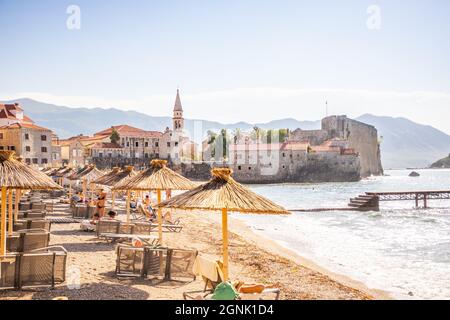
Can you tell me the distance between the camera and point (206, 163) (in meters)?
91.7

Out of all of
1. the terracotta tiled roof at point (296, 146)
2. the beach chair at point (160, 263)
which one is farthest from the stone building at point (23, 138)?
the beach chair at point (160, 263)

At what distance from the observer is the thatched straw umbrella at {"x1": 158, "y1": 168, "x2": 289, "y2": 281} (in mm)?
7895

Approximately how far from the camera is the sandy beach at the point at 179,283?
24.7ft

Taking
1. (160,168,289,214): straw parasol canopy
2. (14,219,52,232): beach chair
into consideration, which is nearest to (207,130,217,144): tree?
(14,219,52,232): beach chair

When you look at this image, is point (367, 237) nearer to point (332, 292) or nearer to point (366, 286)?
point (366, 286)

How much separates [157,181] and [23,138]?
2137 inches

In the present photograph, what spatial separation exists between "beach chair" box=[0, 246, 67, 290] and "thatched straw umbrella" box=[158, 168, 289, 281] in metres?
2.24

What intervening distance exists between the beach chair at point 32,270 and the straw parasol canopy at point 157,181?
4.19 meters

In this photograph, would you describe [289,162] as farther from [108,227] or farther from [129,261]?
[129,261]

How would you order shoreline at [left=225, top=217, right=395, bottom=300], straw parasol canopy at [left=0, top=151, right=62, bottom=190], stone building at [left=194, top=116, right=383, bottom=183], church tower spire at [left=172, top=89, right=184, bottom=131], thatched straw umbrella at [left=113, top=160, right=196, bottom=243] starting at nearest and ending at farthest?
straw parasol canopy at [left=0, top=151, right=62, bottom=190] < shoreline at [left=225, top=217, right=395, bottom=300] < thatched straw umbrella at [left=113, top=160, right=196, bottom=243] < stone building at [left=194, top=116, right=383, bottom=183] < church tower spire at [left=172, top=89, right=184, bottom=131]

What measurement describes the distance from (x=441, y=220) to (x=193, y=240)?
22.4m

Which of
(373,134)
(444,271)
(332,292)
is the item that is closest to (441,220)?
(444,271)

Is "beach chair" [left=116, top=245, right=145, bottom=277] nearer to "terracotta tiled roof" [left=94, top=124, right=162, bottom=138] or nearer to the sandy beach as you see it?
the sandy beach

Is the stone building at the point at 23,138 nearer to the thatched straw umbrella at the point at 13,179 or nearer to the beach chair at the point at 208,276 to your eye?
the thatched straw umbrella at the point at 13,179
